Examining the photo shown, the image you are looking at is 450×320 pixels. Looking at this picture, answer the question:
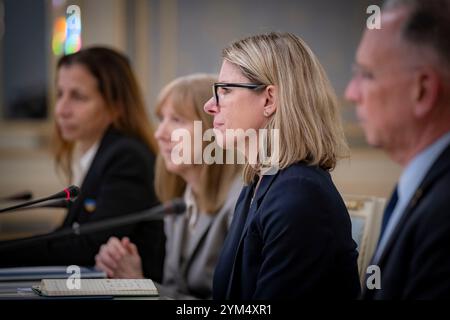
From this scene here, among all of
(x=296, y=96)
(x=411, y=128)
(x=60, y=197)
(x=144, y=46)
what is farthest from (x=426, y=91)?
(x=144, y=46)

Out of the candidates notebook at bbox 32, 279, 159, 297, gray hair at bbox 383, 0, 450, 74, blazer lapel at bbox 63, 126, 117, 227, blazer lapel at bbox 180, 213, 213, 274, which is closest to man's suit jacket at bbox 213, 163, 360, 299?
notebook at bbox 32, 279, 159, 297

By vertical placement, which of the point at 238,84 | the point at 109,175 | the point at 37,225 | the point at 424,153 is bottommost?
the point at 37,225

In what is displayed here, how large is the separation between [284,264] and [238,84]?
0.44m

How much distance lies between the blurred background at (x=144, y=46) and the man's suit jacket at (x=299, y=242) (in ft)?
0.92

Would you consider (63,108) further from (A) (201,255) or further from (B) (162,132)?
(A) (201,255)

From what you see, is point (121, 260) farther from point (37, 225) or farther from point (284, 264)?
point (37, 225)

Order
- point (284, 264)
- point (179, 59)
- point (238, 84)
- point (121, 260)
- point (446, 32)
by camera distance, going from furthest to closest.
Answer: point (179, 59) → point (121, 260) → point (238, 84) → point (284, 264) → point (446, 32)

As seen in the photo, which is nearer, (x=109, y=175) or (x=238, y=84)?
(x=238, y=84)

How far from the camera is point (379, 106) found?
4.72 feet

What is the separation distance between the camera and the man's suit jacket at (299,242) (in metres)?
1.48

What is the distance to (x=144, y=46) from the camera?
4652 mm

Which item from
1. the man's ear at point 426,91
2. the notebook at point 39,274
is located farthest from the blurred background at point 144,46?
the notebook at point 39,274

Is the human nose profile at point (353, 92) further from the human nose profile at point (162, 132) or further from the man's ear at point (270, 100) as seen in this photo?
the human nose profile at point (162, 132)
